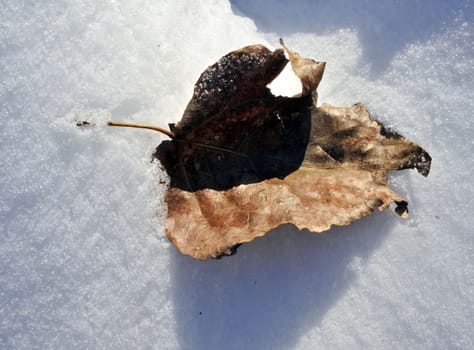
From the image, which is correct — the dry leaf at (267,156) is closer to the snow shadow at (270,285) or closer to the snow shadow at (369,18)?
the snow shadow at (270,285)

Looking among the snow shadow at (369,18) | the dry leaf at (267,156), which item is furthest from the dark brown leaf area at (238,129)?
the snow shadow at (369,18)

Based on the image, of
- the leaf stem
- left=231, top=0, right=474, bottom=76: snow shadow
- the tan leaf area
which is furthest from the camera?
left=231, top=0, right=474, bottom=76: snow shadow

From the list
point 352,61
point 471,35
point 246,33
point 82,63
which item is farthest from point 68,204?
point 471,35

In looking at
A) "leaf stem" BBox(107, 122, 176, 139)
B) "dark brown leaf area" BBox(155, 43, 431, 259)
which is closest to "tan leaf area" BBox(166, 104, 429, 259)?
"dark brown leaf area" BBox(155, 43, 431, 259)

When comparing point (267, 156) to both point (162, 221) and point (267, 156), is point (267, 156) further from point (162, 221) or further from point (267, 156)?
point (162, 221)

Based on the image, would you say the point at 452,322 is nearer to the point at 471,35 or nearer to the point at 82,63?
the point at 471,35

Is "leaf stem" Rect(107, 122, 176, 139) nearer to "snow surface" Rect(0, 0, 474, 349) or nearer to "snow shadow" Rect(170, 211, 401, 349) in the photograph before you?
"snow surface" Rect(0, 0, 474, 349)
